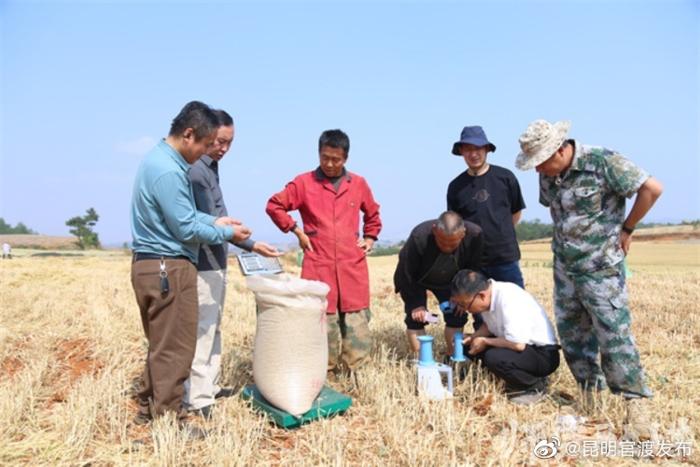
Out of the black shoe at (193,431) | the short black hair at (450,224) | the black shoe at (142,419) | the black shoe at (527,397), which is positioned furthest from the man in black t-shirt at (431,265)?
the black shoe at (142,419)

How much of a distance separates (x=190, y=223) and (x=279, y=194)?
1.33m

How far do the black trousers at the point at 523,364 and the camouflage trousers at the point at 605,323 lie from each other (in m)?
0.28

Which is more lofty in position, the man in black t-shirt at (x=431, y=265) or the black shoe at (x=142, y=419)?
the man in black t-shirt at (x=431, y=265)

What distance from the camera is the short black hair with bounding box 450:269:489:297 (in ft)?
13.1

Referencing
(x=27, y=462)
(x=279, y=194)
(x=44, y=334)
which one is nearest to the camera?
(x=27, y=462)

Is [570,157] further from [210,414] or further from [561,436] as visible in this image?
[210,414]

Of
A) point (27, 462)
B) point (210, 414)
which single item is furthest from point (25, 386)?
point (210, 414)

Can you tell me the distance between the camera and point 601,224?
3.46m

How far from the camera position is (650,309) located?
278 inches

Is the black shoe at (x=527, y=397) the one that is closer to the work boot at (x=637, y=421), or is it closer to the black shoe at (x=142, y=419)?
the work boot at (x=637, y=421)

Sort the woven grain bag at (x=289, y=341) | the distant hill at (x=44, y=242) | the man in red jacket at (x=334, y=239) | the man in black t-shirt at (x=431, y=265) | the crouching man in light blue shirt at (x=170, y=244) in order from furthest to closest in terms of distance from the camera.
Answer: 1. the distant hill at (x=44, y=242)
2. the man in black t-shirt at (x=431, y=265)
3. the man in red jacket at (x=334, y=239)
4. the woven grain bag at (x=289, y=341)
5. the crouching man in light blue shirt at (x=170, y=244)

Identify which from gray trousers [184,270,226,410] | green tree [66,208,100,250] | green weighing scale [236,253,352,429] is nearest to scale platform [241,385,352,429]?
green weighing scale [236,253,352,429]

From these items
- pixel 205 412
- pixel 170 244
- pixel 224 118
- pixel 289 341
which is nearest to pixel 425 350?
pixel 289 341

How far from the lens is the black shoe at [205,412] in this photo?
3.55 meters
